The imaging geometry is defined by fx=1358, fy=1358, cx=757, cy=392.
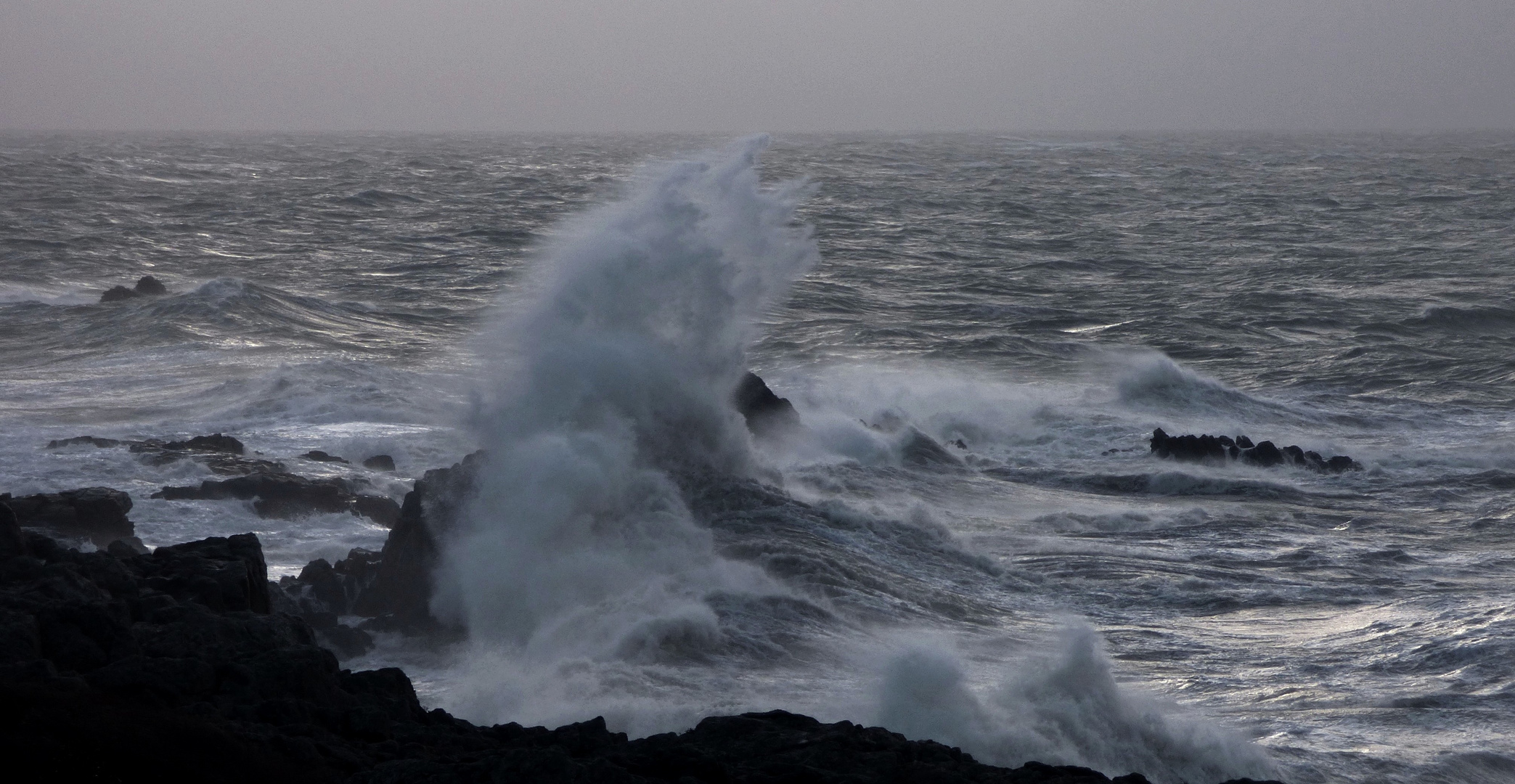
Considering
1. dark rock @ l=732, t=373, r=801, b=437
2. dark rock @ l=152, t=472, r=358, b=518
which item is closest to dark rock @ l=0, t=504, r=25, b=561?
dark rock @ l=152, t=472, r=358, b=518

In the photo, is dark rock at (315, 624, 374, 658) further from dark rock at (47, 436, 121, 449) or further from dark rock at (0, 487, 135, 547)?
dark rock at (47, 436, 121, 449)

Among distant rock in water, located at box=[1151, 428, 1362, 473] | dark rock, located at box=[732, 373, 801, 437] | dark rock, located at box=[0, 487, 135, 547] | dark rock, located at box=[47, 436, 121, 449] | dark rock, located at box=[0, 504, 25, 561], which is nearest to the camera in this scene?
dark rock, located at box=[0, 504, 25, 561]

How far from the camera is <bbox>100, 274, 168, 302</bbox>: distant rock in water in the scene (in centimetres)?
1989

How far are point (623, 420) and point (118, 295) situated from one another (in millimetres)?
12809

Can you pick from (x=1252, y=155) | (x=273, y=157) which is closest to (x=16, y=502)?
(x=273, y=157)

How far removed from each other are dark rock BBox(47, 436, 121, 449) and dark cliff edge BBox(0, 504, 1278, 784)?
571 centimetres

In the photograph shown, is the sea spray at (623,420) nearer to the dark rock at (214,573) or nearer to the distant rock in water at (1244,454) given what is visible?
the dark rock at (214,573)

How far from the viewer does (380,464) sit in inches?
455

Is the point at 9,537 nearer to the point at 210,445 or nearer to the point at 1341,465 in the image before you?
the point at 210,445

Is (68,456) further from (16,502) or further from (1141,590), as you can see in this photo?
(1141,590)

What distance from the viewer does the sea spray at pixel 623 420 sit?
8078 mm

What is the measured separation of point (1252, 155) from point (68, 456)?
7186 cm

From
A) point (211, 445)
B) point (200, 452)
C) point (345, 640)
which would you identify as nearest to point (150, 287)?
point (211, 445)

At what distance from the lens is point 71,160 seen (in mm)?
52156
